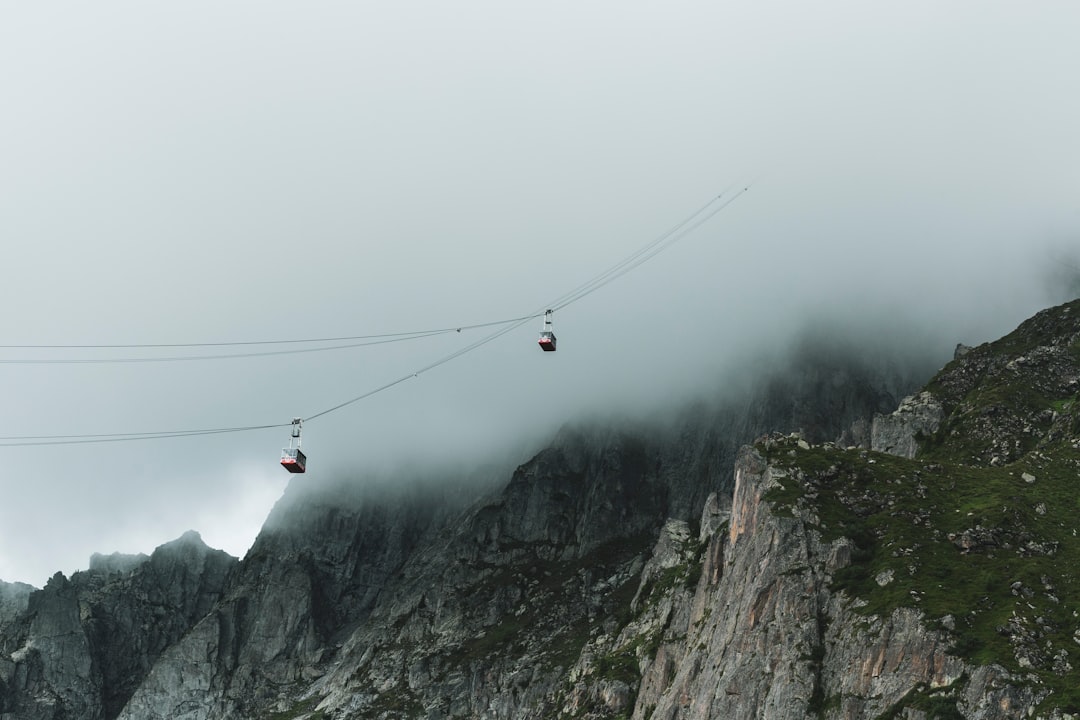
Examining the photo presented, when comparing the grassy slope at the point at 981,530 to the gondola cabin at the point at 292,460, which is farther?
the grassy slope at the point at 981,530

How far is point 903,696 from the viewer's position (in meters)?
111

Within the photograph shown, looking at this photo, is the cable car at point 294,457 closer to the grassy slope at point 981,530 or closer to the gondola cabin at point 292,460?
the gondola cabin at point 292,460

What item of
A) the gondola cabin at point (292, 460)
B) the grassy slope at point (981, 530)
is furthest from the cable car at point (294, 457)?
the grassy slope at point (981, 530)

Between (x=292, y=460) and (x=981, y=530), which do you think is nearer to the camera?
(x=292, y=460)

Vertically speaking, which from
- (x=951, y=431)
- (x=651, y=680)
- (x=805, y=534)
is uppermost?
(x=805, y=534)

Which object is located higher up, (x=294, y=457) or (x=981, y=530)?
(x=294, y=457)

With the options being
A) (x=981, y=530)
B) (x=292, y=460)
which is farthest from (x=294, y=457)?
(x=981, y=530)

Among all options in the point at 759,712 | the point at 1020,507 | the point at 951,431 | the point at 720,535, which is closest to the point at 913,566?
the point at 1020,507

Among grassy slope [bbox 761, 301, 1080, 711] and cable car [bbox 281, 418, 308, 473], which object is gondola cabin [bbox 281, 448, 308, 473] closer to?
cable car [bbox 281, 418, 308, 473]

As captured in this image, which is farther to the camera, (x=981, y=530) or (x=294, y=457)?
(x=981, y=530)

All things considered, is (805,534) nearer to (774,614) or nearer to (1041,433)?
(774,614)

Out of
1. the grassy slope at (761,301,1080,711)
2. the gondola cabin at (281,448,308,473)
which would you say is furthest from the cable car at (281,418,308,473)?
the grassy slope at (761,301,1080,711)

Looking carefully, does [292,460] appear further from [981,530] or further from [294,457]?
[981,530]

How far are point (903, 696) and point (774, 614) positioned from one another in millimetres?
27815
